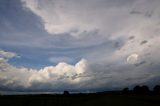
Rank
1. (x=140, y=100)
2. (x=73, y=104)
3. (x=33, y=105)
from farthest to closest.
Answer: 1. (x=33, y=105)
2. (x=73, y=104)
3. (x=140, y=100)

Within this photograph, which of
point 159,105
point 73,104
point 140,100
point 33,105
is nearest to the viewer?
point 159,105

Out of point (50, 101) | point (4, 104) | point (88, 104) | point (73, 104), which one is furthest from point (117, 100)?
point (4, 104)

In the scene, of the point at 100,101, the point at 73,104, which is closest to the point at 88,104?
the point at 100,101

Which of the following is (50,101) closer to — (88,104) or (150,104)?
(88,104)

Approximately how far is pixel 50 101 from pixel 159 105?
8673 cm

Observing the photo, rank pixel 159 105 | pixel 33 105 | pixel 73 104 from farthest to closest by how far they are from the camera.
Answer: pixel 33 105 → pixel 73 104 → pixel 159 105

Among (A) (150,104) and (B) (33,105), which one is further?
(B) (33,105)

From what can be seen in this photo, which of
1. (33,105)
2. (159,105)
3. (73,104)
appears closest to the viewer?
(159,105)

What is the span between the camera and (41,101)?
633 ft

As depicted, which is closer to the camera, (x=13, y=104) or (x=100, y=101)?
(x=100, y=101)

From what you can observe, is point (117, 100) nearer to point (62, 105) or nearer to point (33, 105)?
point (62, 105)

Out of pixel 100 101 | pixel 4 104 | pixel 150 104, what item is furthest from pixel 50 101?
pixel 150 104

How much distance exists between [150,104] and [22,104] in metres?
101

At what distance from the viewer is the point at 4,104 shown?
650 feet
